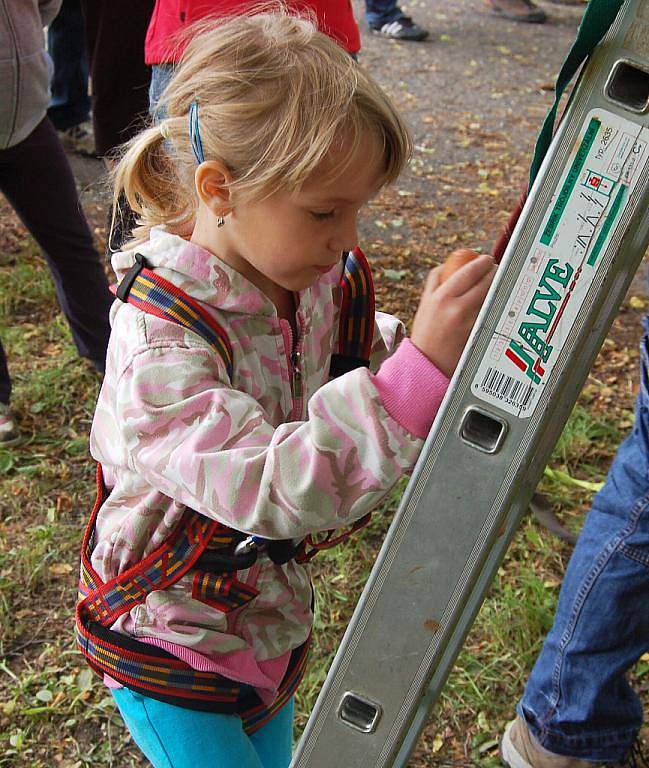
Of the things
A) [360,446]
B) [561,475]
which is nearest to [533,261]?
[360,446]

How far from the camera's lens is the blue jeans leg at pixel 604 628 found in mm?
2170

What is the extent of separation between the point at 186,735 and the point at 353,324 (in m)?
0.80

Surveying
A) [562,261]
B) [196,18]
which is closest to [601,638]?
[562,261]

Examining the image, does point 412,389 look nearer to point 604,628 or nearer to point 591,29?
point 591,29

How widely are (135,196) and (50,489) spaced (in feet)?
6.68

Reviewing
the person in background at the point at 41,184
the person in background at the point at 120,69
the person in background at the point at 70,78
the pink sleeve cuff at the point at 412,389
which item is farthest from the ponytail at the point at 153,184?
the person in background at the point at 70,78

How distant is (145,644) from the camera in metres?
1.56

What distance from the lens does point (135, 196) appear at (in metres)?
1.75

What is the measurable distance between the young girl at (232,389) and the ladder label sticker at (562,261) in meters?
0.21

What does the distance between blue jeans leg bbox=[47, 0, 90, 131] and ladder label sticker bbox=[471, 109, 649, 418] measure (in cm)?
556

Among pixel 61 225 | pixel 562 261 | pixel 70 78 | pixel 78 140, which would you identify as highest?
pixel 562 261

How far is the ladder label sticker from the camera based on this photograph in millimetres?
840

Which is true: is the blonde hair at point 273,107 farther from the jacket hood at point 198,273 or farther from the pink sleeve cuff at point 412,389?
the pink sleeve cuff at point 412,389

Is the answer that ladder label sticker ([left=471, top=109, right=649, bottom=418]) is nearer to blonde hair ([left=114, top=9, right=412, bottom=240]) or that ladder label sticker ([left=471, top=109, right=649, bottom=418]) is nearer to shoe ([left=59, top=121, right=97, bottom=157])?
blonde hair ([left=114, top=9, right=412, bottom=240])
